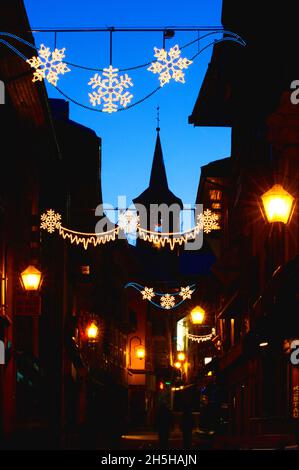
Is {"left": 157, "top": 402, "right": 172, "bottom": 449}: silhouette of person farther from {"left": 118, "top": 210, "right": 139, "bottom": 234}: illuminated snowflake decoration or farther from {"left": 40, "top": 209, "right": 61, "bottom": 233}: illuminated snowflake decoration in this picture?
{"left": 40, "top": 209, "right": 61, "bottom": 233}: illuminated snowflake decoration

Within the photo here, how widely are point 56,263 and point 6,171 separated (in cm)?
1289

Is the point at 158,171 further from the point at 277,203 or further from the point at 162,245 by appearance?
the point at 277,203

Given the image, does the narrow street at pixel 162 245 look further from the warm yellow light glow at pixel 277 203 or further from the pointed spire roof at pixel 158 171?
the pointed spire roof at pixel 158 171

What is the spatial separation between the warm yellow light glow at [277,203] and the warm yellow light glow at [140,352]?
60121 mm

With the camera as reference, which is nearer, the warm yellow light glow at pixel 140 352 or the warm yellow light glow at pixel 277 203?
the warm yellow light glow at pixel 277 203

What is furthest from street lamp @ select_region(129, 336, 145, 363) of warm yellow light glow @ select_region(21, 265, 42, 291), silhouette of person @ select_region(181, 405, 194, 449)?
warm yellow light glow @ select_region(21, 265, 42, 291)

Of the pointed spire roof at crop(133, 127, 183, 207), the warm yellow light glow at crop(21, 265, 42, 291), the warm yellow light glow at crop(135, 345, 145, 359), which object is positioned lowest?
the warm yellow light glow at crop(21, 265, 42, 291)

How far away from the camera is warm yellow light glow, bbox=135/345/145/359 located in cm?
7331

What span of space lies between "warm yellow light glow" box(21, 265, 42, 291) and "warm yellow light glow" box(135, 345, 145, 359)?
53235mm

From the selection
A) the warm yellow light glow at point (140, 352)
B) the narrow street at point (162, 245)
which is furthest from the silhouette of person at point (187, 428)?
the warm yellow light glow at point (140, 352)

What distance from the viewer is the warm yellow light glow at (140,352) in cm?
7331

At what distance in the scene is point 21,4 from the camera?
18.1 m

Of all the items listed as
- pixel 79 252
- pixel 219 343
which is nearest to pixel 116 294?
pixel 219 343
